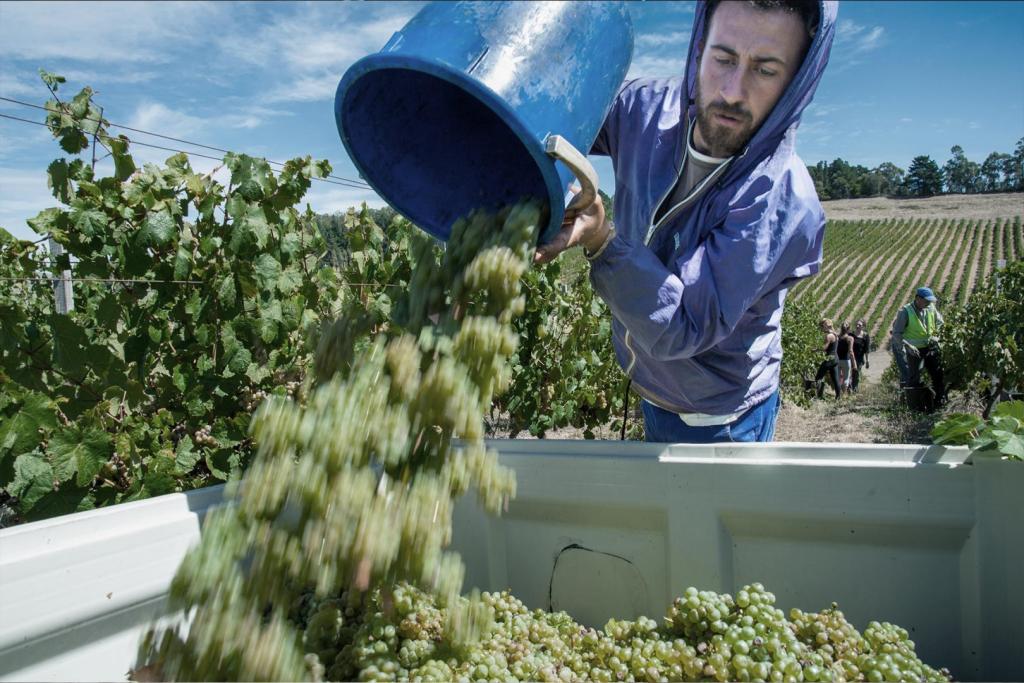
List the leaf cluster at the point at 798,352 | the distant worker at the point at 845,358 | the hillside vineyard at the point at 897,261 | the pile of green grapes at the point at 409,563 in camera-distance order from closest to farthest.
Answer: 1. the pile of green grapes at the point at 409,563
2. the leaf cluster at the point at 798,352
3. the distant worker at the point at 845,358
4. the hillside vineyard at the point at 897,261

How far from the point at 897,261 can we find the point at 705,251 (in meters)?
59.6

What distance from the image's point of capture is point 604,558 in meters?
1.67

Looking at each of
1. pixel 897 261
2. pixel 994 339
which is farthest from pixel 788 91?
pixel 897 261

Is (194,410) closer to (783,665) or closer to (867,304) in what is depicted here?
(783,665)

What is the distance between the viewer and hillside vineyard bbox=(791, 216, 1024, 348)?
42.3 meters

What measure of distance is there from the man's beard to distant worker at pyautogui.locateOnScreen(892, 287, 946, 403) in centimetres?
1107

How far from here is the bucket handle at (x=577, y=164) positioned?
143cm

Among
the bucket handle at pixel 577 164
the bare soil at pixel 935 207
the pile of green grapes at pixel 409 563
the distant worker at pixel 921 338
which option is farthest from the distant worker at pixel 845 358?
the bare soil at pixel 935 207

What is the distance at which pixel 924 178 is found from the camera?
8875 cm

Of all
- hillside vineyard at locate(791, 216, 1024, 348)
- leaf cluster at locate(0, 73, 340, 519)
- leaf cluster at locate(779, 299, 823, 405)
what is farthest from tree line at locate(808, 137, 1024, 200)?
leaf cluster at locate(0, 73, 340, 519)

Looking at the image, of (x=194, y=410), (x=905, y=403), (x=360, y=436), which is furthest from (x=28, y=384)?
(x=905, y=403)

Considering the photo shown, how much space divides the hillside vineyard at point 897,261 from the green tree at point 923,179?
835 inches

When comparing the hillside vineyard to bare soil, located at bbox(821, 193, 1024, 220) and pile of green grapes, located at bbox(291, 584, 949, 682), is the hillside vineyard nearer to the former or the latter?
bare soil, located at bbox(821, 193, 1024, 220)

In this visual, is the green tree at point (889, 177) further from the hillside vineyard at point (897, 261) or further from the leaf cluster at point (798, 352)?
the leaf cluster at point (798, 352)
